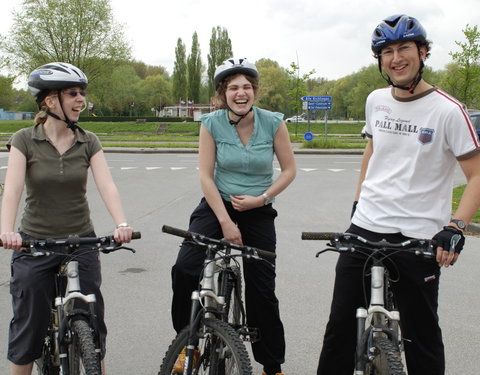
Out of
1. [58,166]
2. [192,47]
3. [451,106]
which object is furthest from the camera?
[192,47]

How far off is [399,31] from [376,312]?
129cm

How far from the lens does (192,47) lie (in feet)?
293

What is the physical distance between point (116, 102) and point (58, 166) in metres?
93.0

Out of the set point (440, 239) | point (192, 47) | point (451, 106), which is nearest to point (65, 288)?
point (440, 239)

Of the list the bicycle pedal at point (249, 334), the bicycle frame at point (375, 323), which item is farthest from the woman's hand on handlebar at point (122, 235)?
the bicycle frame at point (375, 323)

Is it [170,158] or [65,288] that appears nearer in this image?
[65,288]

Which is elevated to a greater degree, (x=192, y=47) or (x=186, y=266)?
(x=192, y=47)

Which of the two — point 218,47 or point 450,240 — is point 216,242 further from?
point 218,47

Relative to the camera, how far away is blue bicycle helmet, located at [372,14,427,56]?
2785 millimetres

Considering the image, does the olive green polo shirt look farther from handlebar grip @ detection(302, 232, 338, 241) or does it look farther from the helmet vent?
the helmet vent

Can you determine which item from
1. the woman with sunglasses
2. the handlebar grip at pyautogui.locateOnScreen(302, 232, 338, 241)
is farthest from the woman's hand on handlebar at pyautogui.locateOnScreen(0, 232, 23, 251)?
the handlebar grip at pyautogui.locateOnScreen(302, 232, 338, 241)

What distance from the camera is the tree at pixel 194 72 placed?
8856cm

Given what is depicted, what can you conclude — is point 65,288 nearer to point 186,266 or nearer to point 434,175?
point 186,266

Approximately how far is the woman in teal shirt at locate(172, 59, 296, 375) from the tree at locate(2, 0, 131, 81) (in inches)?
2106
